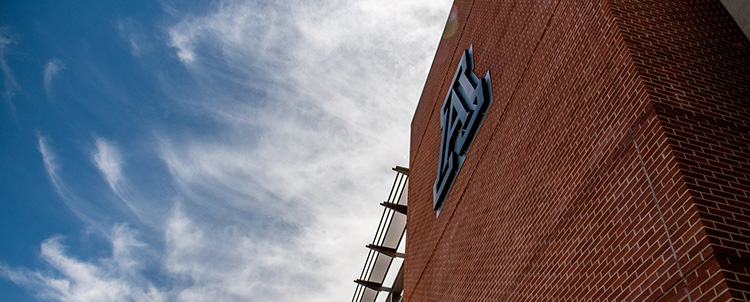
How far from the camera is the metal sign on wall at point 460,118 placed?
8.81 m

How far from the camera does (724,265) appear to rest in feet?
10.6

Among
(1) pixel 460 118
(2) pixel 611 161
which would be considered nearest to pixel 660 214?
(2) pixel 611 161

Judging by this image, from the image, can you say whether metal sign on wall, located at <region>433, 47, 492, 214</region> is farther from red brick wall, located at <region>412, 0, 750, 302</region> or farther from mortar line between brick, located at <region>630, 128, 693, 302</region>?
mortar line between brick, located at <region>630, 128, 693, 302</region>

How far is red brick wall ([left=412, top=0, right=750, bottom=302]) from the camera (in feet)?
11.9

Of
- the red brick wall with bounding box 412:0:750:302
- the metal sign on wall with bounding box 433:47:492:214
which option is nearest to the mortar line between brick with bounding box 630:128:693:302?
the red brick wall with bounding box 412:0:750:302

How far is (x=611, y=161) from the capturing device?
14.9 feet

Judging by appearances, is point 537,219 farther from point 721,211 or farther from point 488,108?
point 488,108

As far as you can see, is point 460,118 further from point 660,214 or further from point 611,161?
point 660,214

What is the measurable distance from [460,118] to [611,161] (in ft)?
17.5

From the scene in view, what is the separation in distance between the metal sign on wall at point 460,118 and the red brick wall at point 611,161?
50 centimetres

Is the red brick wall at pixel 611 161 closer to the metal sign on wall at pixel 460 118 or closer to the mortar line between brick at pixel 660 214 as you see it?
the mortar line between brick at pixel 660 214

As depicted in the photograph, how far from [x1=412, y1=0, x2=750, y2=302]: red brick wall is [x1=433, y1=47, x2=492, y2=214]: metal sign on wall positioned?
0.50m

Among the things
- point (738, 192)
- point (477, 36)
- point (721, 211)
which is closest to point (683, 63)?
point (738, 192)

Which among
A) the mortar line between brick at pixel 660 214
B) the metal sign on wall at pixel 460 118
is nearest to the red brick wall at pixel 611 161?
the mortar line between brick at pixel 660 214
